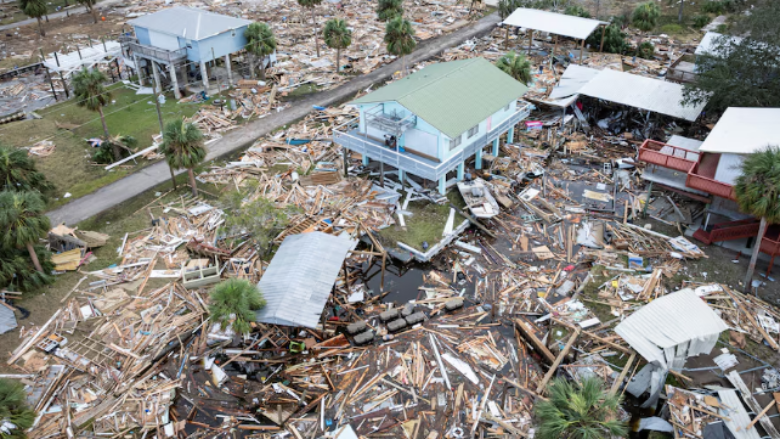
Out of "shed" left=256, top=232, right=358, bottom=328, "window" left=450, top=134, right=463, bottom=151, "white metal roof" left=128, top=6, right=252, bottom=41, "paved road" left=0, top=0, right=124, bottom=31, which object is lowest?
"shed" left=256, top=232, right=358, bottom=328

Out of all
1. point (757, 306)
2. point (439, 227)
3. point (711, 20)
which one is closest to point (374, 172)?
point (439, 227)

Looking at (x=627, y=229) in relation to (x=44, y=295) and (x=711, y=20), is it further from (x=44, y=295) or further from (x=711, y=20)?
(x=711, y=20)

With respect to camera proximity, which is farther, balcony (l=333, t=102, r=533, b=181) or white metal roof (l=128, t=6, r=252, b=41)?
white metal roof (l=128, t=6, r=252, b=41)

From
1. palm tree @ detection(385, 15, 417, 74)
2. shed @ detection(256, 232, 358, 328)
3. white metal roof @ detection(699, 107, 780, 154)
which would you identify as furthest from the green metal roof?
white metal roof @ detection(699, 107, 780, 154)

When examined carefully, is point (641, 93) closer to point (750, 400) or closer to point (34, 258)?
point (750, 400)

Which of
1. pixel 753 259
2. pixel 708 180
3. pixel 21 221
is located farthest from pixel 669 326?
pixel 21 221

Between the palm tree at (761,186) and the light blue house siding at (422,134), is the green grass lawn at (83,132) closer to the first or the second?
the light blue house siding at (422,134)

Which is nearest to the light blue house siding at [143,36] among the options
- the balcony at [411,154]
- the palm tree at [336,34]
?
the palm tree at [336,34]

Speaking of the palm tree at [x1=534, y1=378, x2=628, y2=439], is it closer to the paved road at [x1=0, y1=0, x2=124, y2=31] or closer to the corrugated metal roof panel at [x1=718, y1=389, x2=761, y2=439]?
the corrugated metal roof panel at [x1=718, y1=389, x2=761, y2=439]
